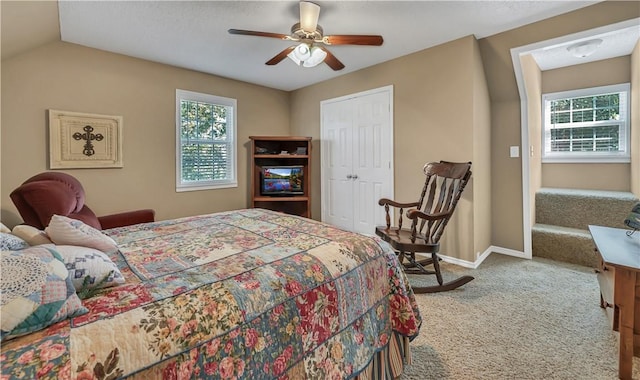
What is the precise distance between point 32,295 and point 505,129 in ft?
13.6

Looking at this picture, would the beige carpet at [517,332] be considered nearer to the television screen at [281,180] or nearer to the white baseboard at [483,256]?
the white baseboard at [483,256]

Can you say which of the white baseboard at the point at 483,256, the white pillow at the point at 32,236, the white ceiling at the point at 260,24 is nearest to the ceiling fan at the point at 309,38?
the white ceiling at the point at 260,24

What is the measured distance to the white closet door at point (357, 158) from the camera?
374 centimetres

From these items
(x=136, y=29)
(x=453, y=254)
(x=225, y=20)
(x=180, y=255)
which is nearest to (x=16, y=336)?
(x=180, y=255)

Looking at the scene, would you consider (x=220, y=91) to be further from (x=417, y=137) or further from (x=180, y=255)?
(x=180, y=255)

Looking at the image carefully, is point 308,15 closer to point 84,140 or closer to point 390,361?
point 390,361

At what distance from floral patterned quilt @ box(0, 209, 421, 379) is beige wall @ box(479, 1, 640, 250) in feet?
8.70

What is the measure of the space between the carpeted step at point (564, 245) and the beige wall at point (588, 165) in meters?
1.01

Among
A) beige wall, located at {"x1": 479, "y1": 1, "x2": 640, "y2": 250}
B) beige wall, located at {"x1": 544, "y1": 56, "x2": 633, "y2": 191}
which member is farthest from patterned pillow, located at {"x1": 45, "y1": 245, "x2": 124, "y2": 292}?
beige wall, located at {"x1": 544, "y1": 56, "x2": 633, "y2": 191}

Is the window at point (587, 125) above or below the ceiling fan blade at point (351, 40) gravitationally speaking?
below

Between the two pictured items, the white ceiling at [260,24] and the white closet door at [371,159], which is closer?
the white ceiling at [260,24]

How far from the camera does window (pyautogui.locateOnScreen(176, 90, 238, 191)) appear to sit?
384 centimetres

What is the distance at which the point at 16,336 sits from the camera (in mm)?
668

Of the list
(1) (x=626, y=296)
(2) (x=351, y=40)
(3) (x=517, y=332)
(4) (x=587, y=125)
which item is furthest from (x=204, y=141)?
(4) (x=587, y=125)
